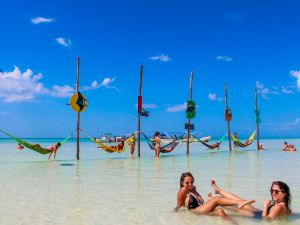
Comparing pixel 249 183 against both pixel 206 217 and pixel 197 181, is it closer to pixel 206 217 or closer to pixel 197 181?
pixel 197 181

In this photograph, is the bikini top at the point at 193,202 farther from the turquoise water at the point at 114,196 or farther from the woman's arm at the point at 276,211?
the woman's arm at the point at 276,211

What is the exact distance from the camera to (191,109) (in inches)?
734

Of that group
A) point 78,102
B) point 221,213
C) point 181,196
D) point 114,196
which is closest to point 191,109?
point 78,102

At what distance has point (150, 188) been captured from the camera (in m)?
7.49

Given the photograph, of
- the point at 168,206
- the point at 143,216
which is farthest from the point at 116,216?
the point at 168,206

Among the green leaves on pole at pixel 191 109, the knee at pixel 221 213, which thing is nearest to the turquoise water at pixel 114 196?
the knee at pixel 221 213

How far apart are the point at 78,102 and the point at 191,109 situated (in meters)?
6.59

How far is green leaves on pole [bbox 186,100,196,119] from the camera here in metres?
18.6

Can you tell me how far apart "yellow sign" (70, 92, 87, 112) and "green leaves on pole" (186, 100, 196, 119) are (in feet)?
19.9

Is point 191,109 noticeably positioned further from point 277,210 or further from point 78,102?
point 277,210

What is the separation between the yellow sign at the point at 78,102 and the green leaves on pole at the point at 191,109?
605 centimetres

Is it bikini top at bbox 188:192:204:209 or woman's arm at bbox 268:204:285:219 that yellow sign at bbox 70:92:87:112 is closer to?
bikini top at bbox 188:192:204:209

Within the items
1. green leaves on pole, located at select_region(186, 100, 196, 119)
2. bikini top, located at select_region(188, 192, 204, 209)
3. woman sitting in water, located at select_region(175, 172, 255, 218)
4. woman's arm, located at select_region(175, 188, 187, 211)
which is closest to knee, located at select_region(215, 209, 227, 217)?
woman sitting in water, located at select_region(175, 172, 255, 218)

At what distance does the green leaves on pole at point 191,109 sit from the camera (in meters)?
18.6
